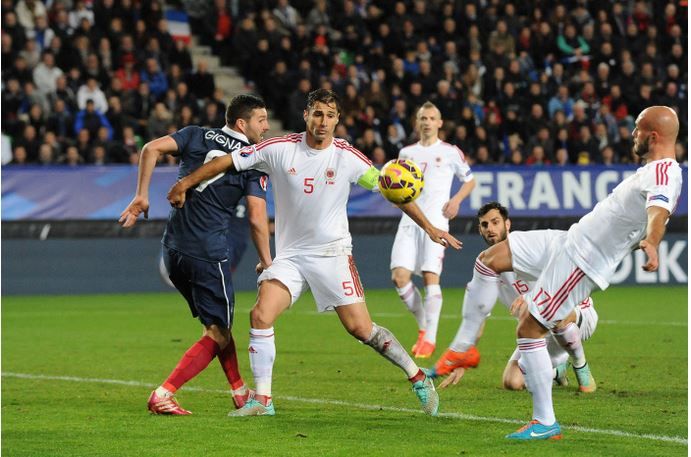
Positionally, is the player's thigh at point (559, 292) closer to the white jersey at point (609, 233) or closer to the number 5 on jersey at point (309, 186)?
the white jersey at point (609, 233)

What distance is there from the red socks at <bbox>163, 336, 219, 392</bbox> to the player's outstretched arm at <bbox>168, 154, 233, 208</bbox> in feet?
3.44

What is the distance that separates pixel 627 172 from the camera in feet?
71.7

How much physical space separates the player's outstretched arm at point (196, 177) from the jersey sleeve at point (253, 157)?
8 cm

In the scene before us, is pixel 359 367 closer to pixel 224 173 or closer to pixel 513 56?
pixel 224 173

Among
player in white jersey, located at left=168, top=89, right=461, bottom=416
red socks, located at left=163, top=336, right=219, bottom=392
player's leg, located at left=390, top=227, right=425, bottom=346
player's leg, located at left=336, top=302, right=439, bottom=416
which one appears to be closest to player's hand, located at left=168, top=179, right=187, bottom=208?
player in white jersey, located at left=168, top=89, right=461, bottom=416

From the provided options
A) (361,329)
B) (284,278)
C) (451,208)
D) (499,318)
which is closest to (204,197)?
(284,278)

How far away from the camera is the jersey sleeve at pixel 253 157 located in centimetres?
836

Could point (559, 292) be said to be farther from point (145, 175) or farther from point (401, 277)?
point (401, 277)

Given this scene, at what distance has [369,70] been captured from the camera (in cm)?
2464

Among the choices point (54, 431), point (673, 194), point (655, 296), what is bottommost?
point (655, 296)

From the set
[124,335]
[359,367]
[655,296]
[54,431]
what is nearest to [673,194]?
[54,431]

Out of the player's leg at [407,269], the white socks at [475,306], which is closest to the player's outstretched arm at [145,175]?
the white socks at [475,306]

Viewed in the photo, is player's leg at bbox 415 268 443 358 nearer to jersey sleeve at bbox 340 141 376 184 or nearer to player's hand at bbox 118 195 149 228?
jersey sleeve at bbox 340 141 376 184

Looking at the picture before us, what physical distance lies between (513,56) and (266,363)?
18.1 m
